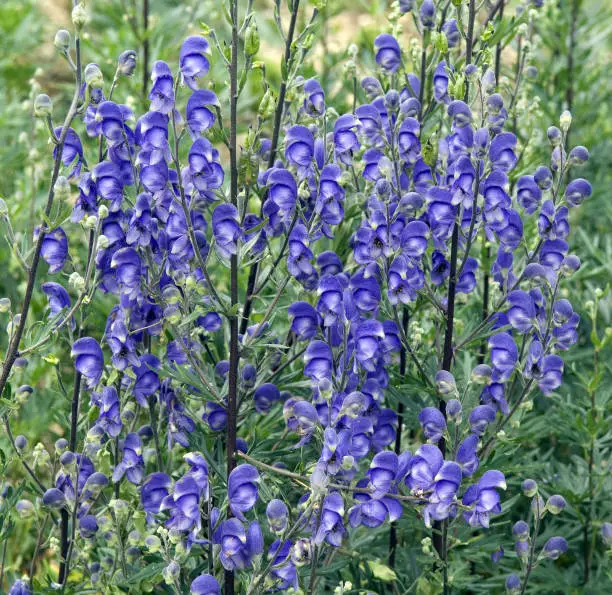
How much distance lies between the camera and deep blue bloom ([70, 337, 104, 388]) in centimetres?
249

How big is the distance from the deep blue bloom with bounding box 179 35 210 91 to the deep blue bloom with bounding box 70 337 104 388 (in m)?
0.70

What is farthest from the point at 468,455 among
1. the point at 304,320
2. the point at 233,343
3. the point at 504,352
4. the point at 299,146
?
the point at 299,146

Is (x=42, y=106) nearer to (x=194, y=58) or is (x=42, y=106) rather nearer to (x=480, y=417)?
(x=194, y=58)

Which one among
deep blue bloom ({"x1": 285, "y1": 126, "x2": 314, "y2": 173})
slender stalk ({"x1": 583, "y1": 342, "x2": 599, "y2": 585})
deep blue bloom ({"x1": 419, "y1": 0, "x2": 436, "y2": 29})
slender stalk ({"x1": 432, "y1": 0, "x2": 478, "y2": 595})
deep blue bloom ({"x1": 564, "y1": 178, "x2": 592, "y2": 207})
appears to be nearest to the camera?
deep blue bloom ({"x1": 285, "y1": 126, "x2": 314, "y2": 173})

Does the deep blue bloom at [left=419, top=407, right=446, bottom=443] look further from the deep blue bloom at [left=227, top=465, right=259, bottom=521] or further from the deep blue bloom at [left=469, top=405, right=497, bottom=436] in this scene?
the deep blue bloom at [left=227, top=465, right=259, bottom=521]

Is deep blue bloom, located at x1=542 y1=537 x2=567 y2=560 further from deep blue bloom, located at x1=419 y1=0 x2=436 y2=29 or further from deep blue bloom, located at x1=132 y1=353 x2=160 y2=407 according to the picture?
deep blue bloom, located at x1=419 y1=0 x2=436 y2=29

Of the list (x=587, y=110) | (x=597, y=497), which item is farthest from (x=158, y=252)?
(x=587, y=110)

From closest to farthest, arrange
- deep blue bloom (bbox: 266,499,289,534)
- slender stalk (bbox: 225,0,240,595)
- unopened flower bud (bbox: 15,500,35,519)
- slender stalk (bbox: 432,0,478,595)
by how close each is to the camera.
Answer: deep blue bloom (bbox: 266,499,289,534), slender stalk (bbox: 225,0,240,595), slender stalk (bbox: 432,0,478,595), unopened flower bud (bbox: 15,500,35,519)

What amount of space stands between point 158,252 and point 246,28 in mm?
612

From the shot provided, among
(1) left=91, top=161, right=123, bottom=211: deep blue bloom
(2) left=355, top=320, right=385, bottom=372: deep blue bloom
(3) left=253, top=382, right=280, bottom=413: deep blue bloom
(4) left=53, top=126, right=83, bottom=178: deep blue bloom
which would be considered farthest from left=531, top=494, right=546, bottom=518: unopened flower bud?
(4) left=53, top=126, right=83, bottom=178: deep blue bloom

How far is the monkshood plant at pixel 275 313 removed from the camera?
91.0 inches

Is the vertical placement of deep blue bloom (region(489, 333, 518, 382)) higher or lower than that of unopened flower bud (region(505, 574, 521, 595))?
higher

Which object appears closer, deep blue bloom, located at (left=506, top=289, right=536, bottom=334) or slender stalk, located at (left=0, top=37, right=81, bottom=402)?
slender stalk, located at (left=0, top=37, right=81, bottom=402)

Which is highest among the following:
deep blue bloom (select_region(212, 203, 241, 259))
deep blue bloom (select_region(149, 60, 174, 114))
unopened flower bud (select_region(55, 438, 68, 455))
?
deep blue bloom (select_region(149, 60, 174, 114))
